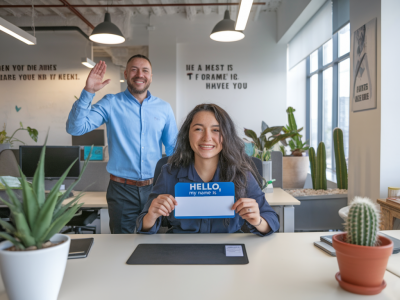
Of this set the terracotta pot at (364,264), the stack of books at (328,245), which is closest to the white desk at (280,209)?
the stack of books at (328,245)

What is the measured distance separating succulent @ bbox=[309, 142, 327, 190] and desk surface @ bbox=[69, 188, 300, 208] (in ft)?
3.30

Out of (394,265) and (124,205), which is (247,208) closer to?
(394,265)

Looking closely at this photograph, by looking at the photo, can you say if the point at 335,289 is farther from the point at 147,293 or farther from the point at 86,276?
the point at 86,276

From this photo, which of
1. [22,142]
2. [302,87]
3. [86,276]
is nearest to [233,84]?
[302,87]

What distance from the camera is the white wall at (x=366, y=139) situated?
8.64ft

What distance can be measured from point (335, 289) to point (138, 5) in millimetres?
6109

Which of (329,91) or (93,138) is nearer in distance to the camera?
(329,91)

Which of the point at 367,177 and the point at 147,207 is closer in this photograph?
the point at 147,207

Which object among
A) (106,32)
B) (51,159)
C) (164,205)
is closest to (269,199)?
(164,205)

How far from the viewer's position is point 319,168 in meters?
3.73

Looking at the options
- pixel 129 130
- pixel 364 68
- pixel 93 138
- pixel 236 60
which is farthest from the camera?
pixel 236 60

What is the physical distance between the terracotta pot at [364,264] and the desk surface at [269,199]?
5.02 ft

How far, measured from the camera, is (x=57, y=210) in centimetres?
77

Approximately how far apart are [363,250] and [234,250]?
500mm
